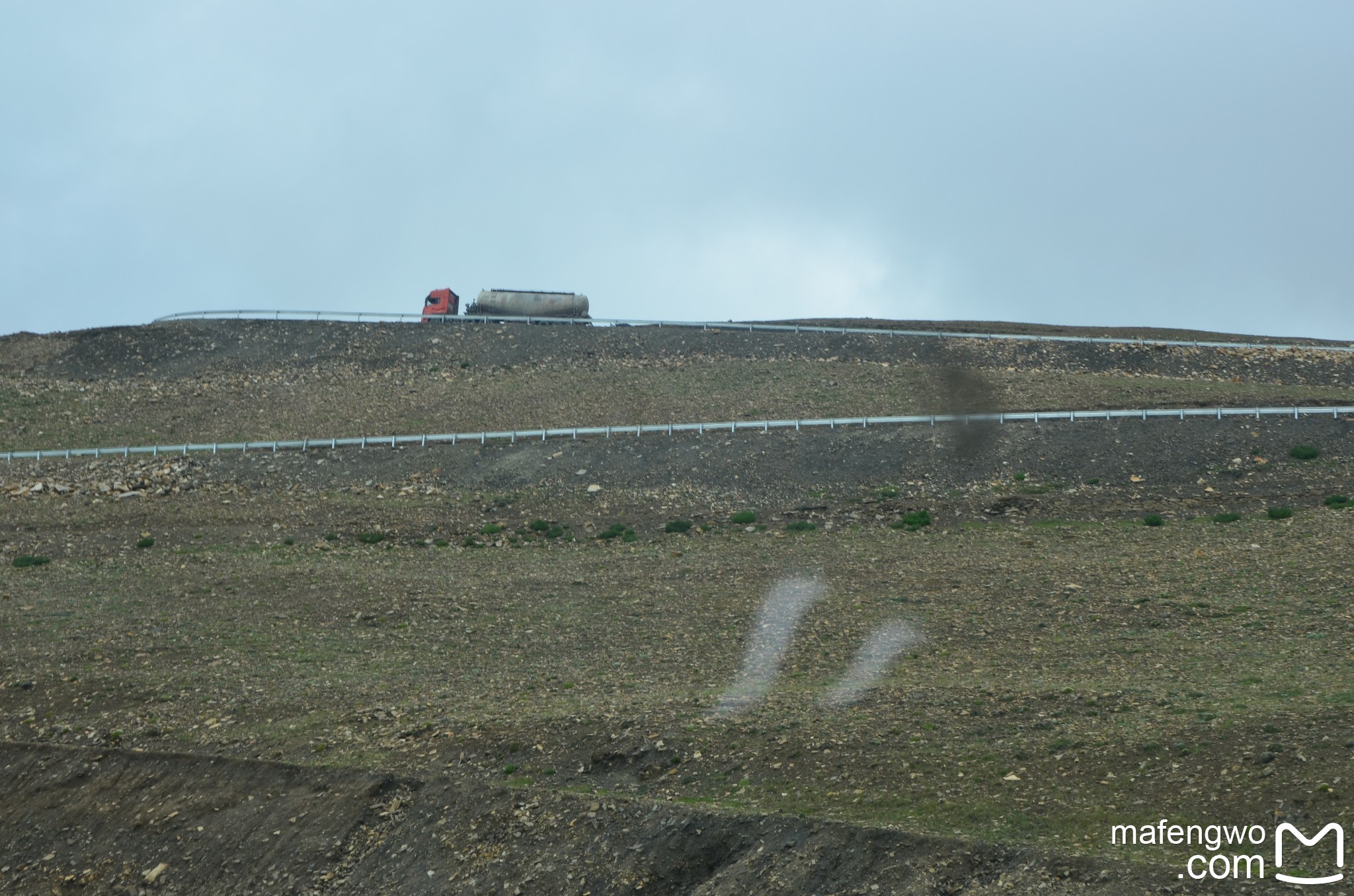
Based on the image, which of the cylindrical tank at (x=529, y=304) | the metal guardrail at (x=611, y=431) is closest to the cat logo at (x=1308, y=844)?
the metal guardrail at (x=611, y=431)

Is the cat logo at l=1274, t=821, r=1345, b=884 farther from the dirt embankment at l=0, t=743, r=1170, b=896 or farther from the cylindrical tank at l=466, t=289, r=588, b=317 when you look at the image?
the cylindrical tank at l=466, t=289, r=588, b=317

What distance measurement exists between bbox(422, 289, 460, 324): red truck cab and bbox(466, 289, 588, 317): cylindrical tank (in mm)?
1700

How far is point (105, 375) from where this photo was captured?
51625 millimetres

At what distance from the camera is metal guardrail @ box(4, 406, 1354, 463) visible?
3903 centimetres

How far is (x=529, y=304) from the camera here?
194 feet

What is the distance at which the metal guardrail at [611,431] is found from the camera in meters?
39.0

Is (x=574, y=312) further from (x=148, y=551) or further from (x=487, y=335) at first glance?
(x=148, y=551)

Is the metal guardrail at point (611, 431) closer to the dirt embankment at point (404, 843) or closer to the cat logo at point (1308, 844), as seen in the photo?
the dirt embankment at point (404, 843)

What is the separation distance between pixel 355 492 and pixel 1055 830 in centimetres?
2881

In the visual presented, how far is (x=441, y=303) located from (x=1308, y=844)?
54.1m

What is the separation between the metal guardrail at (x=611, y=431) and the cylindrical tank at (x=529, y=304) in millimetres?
17169

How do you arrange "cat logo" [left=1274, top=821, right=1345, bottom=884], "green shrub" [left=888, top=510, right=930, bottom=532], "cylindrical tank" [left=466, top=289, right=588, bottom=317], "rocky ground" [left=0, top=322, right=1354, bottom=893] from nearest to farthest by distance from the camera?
"cat logo" [left=1274, top=821, right=1345, bottom=884], "rocky ground" [left=0, top=322, right=1354, bottom=893], "green shrub" [left=888, top=510, right=930, bottom=532], "cylindrical tank" [left=466, top=289, right=588, bottom=317]

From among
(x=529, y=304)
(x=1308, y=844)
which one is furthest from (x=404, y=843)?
(x=529, y=304)

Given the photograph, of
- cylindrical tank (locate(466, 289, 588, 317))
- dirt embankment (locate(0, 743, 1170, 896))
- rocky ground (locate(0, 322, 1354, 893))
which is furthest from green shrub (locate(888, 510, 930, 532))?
cylindrical tank (locate(466, 289, 588, 317))
